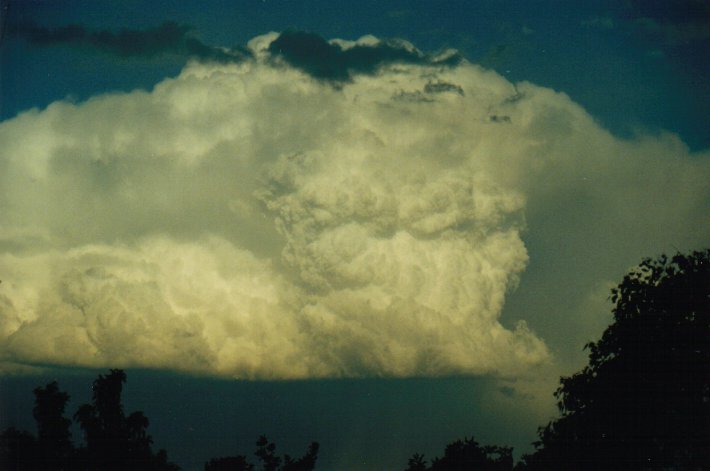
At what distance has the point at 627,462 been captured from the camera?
33.0 m

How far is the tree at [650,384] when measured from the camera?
105 ft

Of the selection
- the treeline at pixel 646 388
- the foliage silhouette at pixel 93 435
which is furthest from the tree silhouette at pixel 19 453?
the treeline at pixel 646 388

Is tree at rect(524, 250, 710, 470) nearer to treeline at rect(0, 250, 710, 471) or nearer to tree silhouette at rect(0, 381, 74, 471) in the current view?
treeline at rect(0, 250, 710, 471)

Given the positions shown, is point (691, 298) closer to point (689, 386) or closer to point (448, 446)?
point (689, 386)

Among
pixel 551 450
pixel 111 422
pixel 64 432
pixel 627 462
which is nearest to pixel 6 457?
pixel 64 432

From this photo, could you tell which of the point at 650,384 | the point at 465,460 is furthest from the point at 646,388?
the point at 465,460

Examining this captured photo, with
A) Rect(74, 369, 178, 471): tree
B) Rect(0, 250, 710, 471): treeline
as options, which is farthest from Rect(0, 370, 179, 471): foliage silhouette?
Rect(0, 250, 710, 471): treeline

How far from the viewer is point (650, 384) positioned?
32688mm

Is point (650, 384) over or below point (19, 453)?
over

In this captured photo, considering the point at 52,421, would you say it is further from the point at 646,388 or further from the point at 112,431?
the point at 646,388

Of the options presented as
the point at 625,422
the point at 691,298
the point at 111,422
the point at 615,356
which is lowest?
the point at 111,422

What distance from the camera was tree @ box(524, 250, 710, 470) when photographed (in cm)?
3216

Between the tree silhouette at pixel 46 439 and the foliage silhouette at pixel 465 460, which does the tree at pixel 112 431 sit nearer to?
the tree silhouette at pixel 46 439

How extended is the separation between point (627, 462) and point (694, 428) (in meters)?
3.41
